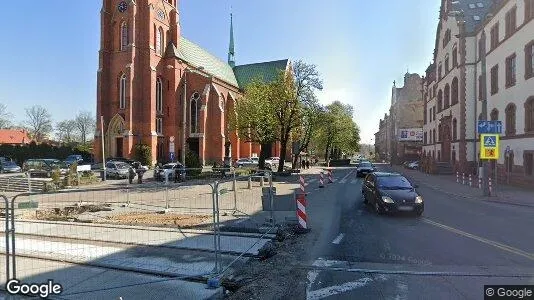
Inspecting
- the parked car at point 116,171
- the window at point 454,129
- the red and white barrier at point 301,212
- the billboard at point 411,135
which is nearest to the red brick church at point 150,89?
the parked car at point 116,171

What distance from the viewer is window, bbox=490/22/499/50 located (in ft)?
91.6

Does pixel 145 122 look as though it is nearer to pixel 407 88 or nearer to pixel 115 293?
pixel 115 293

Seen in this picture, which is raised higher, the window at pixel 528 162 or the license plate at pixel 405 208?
the window at pixel 528 162

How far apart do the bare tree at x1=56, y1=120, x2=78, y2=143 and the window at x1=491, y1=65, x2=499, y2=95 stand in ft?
311

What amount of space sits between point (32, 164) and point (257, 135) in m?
22.5

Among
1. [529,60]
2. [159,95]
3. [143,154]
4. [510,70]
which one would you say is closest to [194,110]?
[159,95]

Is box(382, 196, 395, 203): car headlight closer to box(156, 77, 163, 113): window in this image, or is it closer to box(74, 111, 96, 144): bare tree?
box(156, 77, 163, 113): window

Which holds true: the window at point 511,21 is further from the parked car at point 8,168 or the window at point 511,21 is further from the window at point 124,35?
the parked car at point 8,168

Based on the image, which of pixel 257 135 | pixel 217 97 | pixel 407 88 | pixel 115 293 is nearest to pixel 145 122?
pixel 217 97

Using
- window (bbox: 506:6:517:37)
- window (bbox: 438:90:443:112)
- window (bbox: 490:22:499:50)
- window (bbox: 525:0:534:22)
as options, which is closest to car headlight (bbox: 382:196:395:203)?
window (bbox: 525:0:534:22)

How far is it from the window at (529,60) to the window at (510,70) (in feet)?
6.90

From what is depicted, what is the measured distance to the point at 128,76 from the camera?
41.9 metres

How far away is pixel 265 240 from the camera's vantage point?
842 centimetres

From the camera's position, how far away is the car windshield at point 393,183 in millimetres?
12856
